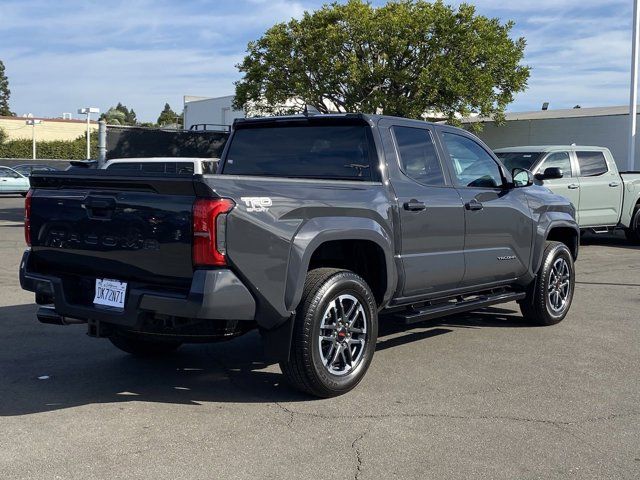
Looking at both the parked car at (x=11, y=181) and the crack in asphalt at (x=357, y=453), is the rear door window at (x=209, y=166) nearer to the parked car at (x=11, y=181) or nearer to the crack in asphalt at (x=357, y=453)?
the crack in asphalt at (x=357, y=453)

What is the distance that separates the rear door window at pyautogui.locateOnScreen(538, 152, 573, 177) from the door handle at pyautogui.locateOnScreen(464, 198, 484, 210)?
26.3 feet

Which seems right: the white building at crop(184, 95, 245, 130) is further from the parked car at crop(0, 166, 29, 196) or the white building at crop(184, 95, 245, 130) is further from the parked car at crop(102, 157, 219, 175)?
the parked car at crop(102, 157, 219, 175)

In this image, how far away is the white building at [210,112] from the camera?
44531 mm

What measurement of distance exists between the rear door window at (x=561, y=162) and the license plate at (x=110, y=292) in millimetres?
10841

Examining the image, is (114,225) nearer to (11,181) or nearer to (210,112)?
(11,181)

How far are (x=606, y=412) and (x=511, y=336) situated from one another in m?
2.32

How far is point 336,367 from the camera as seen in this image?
530 centimetres

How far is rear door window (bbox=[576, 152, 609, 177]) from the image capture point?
48.0 ft

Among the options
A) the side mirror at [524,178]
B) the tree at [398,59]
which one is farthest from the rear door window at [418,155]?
the tree at [398,59]

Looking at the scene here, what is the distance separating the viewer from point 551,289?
779cm

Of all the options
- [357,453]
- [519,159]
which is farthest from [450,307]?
[519,159]

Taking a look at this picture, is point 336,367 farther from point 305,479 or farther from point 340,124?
point 340,124

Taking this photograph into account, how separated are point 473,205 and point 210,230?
2.88 metres

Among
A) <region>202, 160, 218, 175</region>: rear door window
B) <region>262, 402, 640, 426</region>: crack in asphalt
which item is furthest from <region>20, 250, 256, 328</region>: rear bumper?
<region>202, 160, 218, 175</region>: rear door window
